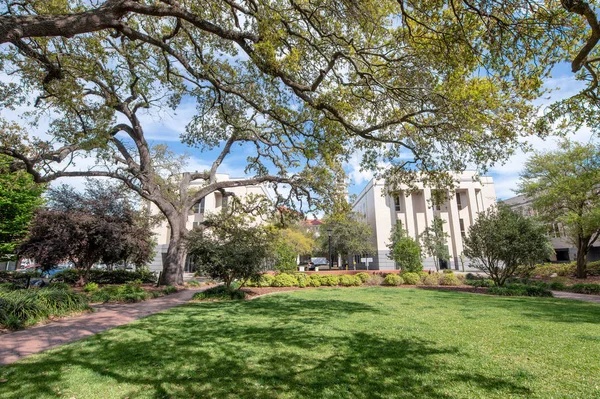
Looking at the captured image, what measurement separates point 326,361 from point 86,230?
15.1m

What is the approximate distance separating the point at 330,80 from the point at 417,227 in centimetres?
3307

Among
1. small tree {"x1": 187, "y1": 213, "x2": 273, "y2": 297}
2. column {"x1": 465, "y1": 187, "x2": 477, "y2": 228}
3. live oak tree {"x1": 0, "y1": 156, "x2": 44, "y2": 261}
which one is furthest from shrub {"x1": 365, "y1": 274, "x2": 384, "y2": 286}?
column {"x1": 465, "y1": 187, "x2": 477, "y2": 228}

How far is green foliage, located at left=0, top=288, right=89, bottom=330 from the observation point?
676cm

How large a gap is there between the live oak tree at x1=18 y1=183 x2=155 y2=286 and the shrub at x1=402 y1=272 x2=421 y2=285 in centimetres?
1616

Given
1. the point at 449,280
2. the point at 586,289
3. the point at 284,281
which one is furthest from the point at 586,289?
the point at 284,281

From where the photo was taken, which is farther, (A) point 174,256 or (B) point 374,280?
(B) point 374,280

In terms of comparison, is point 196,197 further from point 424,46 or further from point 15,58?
point 424,46

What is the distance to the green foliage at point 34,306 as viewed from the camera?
676 cm

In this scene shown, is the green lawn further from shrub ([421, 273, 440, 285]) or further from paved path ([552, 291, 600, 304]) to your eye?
shrub ([421, 273, 440, 285])

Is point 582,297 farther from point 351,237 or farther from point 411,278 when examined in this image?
point 351,237

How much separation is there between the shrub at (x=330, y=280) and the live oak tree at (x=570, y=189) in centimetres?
1595

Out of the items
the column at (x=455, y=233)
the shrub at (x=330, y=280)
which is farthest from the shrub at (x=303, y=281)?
the column at (x=455, y=233)

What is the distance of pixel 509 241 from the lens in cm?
1389

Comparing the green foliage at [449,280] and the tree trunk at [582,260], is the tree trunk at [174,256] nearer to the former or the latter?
the green foliage at [449,280]
